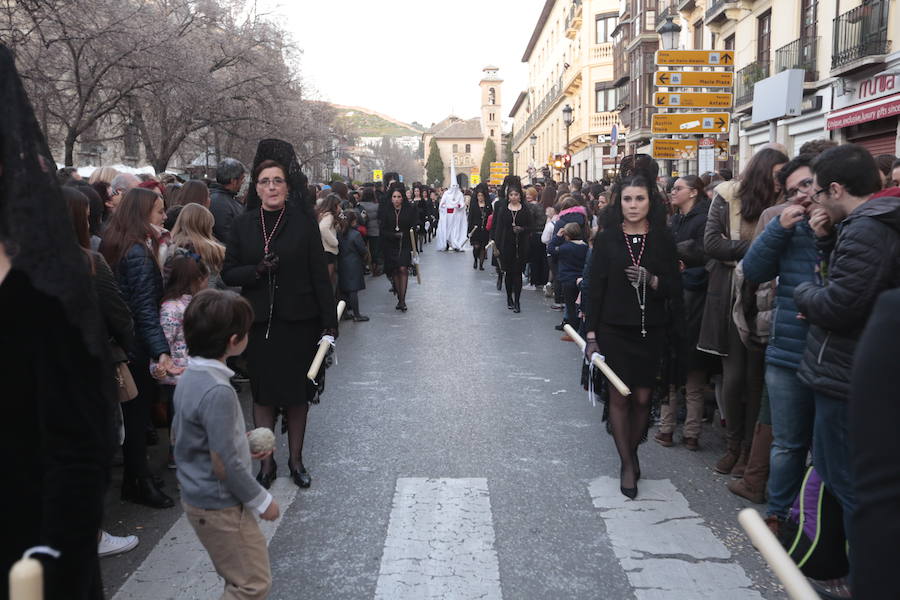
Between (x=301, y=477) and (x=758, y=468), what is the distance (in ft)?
9.31

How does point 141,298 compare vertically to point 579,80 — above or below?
below

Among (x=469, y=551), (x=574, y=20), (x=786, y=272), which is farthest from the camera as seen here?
(x=574, y=20)

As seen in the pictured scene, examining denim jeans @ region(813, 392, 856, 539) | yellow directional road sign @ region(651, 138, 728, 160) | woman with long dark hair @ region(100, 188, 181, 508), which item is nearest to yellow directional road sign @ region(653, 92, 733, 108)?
yellow directional road sign @ region(651, 138, 728, 160)

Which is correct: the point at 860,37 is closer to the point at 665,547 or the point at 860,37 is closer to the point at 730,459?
the point at 730,459

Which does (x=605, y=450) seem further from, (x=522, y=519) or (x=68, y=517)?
(x=68, y=517)

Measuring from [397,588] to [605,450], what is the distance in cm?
254

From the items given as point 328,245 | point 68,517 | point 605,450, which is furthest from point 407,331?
point 68,517

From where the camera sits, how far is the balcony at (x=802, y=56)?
19.3 metres

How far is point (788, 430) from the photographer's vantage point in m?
4.21

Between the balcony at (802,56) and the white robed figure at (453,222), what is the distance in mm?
9738

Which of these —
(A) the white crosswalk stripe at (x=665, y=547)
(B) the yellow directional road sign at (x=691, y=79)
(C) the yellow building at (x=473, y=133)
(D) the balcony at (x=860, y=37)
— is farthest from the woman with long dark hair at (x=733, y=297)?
(C) the yellow building at (x=473, y=133)

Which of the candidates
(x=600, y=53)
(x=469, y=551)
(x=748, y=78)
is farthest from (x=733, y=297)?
(x=600, y=53)

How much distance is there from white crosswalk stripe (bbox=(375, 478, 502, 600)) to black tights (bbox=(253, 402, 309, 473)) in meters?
0.69

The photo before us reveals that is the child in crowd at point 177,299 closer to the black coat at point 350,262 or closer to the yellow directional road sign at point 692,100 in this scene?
the black coat at point 350,262
